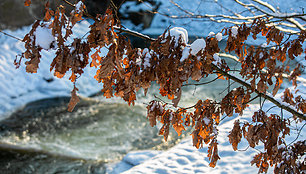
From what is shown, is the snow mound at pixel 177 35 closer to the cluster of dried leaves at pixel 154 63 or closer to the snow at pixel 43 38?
the cluster of dried leaves at pixel 154 63

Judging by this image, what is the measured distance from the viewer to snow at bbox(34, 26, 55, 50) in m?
1.52

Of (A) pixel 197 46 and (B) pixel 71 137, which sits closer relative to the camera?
(A) pixel 197 46

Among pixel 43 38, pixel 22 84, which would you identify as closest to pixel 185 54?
pixel 43 38

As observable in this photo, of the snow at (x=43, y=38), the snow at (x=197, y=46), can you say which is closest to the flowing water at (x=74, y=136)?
the snow at (x=197, y=46)

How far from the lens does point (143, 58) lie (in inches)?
66.7

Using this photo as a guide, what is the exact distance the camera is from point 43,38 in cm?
152

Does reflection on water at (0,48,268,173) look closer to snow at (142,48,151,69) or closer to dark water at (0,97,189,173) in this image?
dark water at (0,97,189,173)

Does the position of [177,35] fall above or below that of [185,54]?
above

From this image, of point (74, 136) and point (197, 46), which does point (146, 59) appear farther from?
point (74, 136)

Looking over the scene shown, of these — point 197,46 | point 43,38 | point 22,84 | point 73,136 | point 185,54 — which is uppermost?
point 22,84

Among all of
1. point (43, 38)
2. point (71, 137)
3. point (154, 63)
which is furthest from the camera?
point (71, 137)

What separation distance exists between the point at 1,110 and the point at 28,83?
5.56 feet

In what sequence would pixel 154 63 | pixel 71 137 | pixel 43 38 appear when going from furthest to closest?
pixel 71 137 → pixel 154 63 → pixel 43 38

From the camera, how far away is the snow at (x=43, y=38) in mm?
1516
